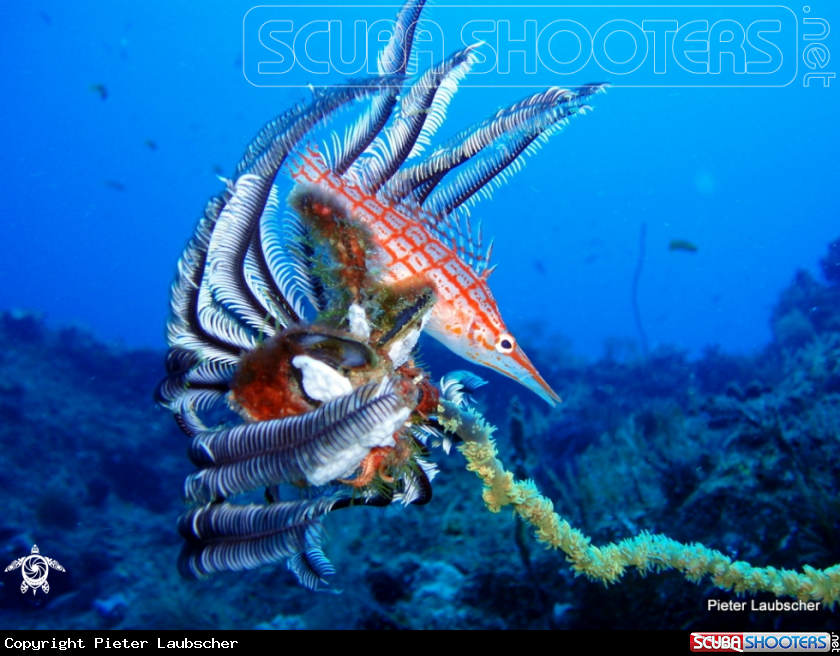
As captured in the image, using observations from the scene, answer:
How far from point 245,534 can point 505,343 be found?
6.75 ft

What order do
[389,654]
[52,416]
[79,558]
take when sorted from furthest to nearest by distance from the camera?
1. [52,416]
2. [79,558]
3. [389,654]

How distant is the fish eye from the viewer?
328 cm

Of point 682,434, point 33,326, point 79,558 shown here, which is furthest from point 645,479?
point 33,326

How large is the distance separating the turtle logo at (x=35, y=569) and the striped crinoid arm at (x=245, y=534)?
7328 mm

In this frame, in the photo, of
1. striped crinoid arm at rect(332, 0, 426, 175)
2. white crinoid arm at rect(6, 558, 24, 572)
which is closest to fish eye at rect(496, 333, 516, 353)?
striped crinoid arm at rect(332, 0, 426, 175)

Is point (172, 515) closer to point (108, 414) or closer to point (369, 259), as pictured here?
point (108, 414)

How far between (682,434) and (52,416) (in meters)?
14.5

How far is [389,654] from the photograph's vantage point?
11.9 ft

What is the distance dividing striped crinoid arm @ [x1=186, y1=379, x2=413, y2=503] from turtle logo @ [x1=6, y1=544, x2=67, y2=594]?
7544mm

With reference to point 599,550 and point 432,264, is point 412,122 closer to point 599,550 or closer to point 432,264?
point 432,264

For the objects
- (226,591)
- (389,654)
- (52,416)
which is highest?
(52,416)

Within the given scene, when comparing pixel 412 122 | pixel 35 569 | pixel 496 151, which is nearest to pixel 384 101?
→ pixel 412 122

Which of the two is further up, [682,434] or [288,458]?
[682,434]

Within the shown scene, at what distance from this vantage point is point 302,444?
70.6 inches
